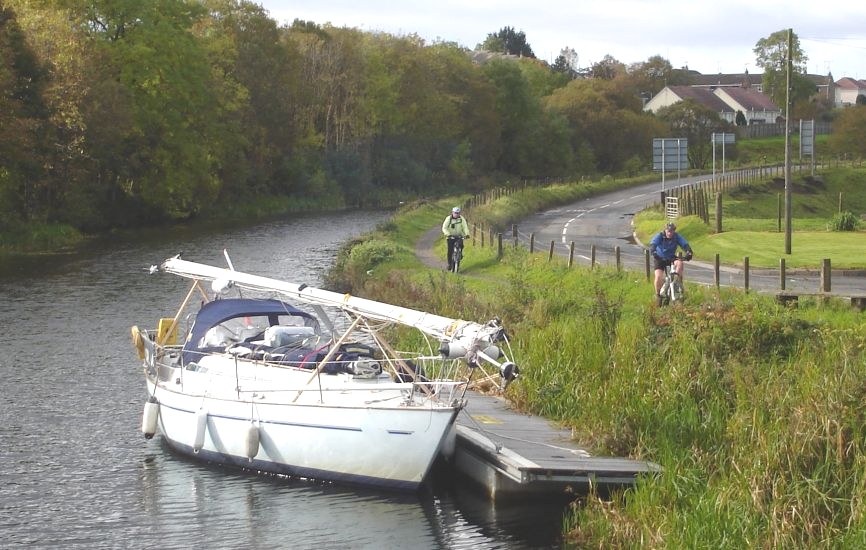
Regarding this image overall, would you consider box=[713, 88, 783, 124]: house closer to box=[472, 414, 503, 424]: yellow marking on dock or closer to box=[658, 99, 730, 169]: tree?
box=[658, 99, 730, 169]: tree

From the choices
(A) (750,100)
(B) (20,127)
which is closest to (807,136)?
(B) (20,127)

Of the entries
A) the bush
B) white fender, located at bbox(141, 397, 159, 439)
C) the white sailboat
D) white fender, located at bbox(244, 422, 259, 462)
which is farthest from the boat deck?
the bush

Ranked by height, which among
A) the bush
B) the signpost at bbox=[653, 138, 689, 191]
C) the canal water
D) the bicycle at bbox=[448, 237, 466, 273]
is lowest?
the canal water

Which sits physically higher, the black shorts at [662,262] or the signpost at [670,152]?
the signpost at [670,152]

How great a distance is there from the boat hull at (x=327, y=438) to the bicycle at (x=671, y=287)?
11.4 metres

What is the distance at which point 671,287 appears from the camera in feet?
97.5

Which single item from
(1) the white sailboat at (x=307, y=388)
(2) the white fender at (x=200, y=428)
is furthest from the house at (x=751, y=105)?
(2) the white fender at (x=200, y=428)

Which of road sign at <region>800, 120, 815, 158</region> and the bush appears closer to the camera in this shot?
Answer: the bush

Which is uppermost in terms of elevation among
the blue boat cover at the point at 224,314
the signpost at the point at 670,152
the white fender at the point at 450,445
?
the signpost at the point at 670,152

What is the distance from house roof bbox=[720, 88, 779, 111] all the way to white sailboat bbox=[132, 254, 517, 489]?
172 meters

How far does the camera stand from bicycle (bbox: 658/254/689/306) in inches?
1160

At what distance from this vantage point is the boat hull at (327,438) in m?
19.5

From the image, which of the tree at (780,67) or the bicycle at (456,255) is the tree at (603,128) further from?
the bicycle at (456,255)

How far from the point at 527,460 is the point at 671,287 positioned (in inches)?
459
